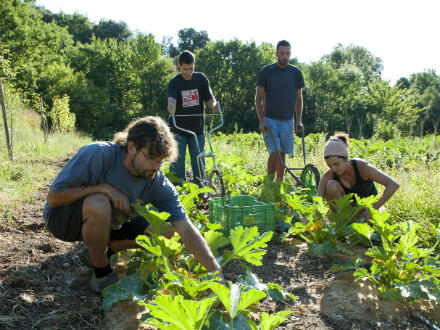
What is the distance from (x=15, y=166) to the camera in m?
6.65

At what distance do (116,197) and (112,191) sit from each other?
0.16 ft

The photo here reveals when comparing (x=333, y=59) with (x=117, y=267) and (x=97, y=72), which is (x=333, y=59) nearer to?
(x=97, y=72)

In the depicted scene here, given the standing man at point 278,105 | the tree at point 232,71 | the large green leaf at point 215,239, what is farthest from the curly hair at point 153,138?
the tree at point 232,71

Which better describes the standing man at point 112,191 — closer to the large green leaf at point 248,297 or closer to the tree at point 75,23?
the large green leaf at point 248,297

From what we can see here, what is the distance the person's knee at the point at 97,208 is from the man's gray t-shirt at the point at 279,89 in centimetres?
342

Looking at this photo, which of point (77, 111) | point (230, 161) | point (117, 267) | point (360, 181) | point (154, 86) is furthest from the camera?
point (154, 86)

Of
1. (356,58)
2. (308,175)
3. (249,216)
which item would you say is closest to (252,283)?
(249,216)

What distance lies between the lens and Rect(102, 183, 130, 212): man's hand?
230 centimetres

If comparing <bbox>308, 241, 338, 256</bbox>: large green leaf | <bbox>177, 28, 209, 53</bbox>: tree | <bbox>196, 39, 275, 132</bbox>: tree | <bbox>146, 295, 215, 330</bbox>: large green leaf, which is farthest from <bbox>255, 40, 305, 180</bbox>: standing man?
<bbox>177, 28, 209, 53</bbox>: tree

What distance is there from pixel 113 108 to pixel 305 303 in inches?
1117

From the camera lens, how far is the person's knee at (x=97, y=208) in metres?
2.27

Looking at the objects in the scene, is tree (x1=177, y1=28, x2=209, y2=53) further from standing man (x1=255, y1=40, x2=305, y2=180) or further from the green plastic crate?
the green plastic crate

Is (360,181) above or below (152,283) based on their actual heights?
above

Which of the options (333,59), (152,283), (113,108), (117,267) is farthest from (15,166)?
(333,59)
